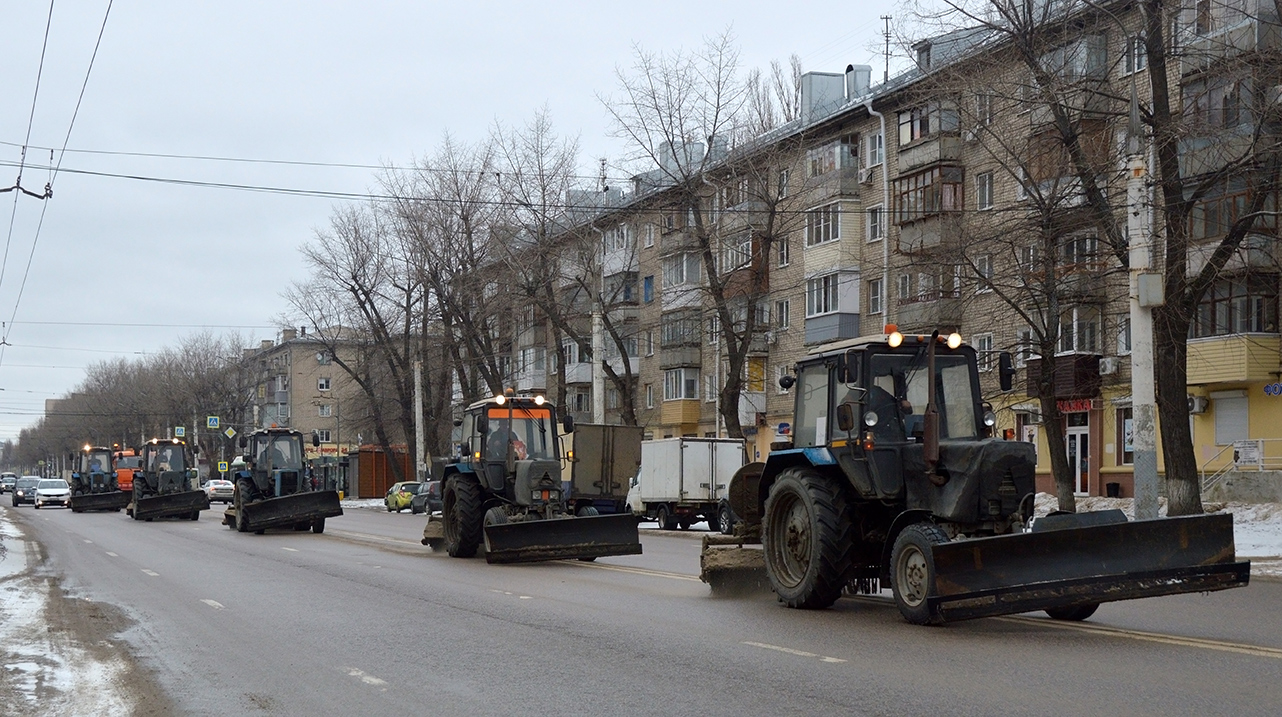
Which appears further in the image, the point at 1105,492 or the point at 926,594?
the point at 1105,492

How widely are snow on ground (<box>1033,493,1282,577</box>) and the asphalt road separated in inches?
159

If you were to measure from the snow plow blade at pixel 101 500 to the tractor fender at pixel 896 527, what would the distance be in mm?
43685

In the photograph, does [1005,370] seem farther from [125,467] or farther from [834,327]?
[125,467]

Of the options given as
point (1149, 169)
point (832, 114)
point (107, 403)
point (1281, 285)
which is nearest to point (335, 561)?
point (1149, 169)

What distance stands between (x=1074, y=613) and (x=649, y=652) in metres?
3.72

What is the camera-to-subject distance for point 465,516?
69.2ft

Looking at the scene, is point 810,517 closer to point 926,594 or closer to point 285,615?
point 926,594

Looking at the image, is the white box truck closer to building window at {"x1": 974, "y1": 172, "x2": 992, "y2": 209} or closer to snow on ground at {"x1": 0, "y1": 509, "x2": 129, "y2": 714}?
building window at {"x1": 974, "y1": 172, "x2": 992, "y2": 209}

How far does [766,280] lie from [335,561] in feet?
102

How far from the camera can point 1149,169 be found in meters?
22.6

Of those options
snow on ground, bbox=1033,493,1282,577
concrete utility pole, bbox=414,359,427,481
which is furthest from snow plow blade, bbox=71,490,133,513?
snow on ground, bbox=1033,493,1282,577

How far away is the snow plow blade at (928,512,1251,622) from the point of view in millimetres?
9891

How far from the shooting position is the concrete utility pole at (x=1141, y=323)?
18.1 metres

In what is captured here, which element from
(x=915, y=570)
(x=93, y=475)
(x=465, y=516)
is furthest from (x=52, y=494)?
(x=915, y=570)
